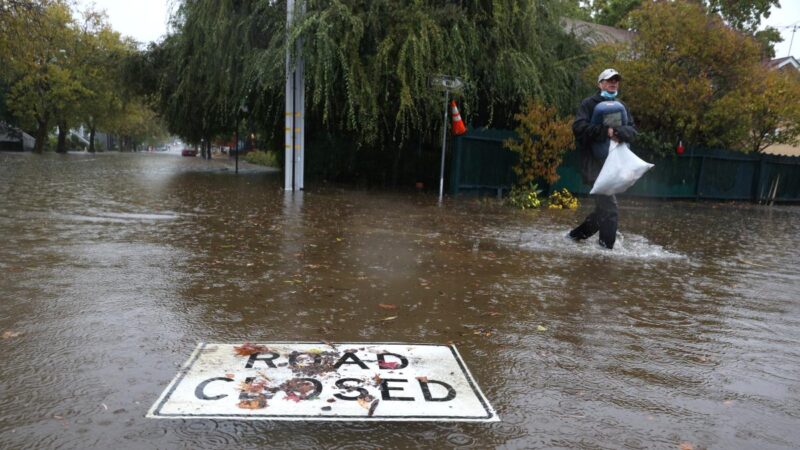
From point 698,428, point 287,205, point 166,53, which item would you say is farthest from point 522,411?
point 166,53

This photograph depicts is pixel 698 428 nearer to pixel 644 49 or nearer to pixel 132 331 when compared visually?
pixel 132 331

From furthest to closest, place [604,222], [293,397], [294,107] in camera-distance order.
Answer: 1. [294,107]
2. [604,222]
3. [293,397]

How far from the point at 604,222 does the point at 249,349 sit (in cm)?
530

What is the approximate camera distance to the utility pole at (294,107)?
1240 centimetres

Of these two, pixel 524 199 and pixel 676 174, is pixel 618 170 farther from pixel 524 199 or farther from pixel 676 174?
pixel 676 174

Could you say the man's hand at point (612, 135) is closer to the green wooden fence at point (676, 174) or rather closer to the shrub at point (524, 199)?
the shrub at point (524, 199)

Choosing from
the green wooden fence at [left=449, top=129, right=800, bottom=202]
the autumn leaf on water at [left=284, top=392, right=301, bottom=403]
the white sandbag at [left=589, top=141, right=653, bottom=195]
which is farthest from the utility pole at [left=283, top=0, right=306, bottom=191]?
the autumn leaf on water at [left=284, top=392, right=301, bottom=403]

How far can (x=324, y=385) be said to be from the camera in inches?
119

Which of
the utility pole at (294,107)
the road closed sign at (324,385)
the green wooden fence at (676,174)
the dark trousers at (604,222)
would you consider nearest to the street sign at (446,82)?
the green wooden fence at (676,174)

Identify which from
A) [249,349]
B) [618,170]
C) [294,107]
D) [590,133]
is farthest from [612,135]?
[294,107]

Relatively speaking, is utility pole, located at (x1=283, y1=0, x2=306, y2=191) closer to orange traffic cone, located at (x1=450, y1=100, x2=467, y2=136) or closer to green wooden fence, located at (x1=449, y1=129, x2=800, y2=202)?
orange traffic cone, located at (x1=450, y1=100, x2=467, y2=136)

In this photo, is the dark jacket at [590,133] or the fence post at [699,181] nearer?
the dark jacket at [590,133]

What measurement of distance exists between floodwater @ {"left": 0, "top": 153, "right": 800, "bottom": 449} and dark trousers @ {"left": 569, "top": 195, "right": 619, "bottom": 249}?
191 mm

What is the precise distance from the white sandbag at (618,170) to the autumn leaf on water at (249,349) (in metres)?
4.78
